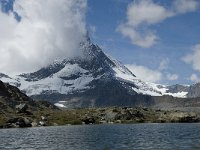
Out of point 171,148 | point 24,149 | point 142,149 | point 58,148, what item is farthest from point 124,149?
point 24,149

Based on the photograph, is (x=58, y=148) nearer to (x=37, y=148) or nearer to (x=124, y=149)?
(x=37, y=148)

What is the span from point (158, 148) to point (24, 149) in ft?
98.5

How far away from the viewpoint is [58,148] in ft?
337

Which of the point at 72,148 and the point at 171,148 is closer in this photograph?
the point at 171,148

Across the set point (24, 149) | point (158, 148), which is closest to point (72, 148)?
point (24, 149)

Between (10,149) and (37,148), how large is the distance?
6063mm

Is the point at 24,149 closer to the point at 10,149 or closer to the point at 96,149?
the point at 10,149

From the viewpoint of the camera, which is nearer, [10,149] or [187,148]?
[187,148]

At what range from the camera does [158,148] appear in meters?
95.6

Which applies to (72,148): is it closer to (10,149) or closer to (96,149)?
(96,149)

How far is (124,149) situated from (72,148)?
1252 cm

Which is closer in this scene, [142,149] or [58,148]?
[142,149]

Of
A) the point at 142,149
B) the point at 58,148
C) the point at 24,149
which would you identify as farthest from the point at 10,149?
the point at 142,149

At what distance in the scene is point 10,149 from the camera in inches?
4028
